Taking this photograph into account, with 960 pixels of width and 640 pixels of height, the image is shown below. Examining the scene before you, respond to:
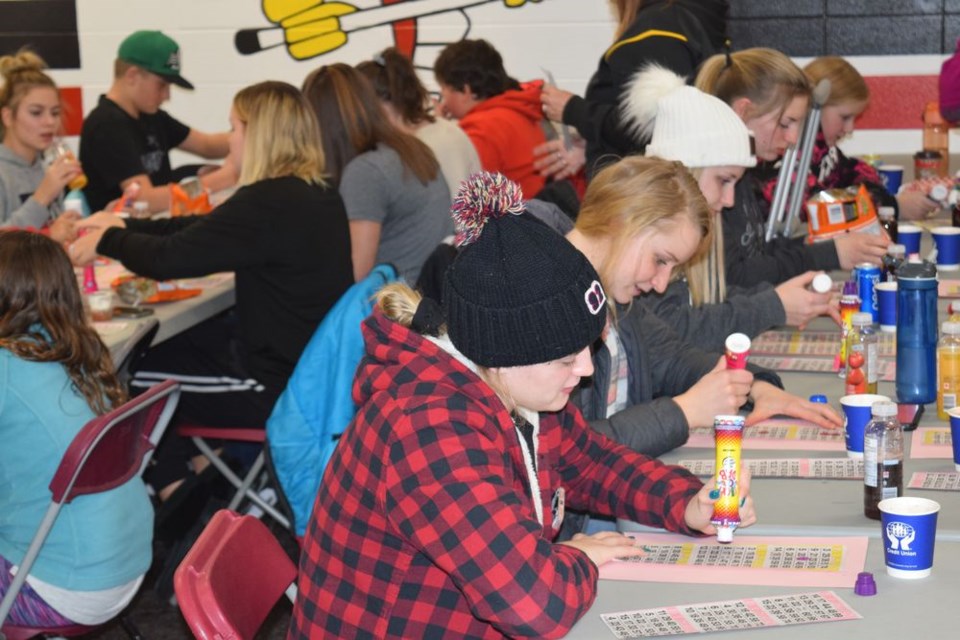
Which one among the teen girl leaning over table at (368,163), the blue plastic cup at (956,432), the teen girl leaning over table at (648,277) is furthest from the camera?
the teen girl leaning over table at (368,163)

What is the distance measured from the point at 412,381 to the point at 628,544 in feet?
1.46

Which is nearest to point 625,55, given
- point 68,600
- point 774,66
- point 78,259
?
point 774,66

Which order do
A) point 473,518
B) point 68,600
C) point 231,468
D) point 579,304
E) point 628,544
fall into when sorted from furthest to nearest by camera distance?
point 231,468, point 68,600, point 628,544, point 579,304, point 473,518

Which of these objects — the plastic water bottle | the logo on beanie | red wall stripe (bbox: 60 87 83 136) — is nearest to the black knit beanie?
the logo on beanie

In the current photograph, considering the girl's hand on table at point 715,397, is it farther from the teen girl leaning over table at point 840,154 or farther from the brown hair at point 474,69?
the brown hair at point 474,69

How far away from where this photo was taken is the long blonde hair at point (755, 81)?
3.39 metres

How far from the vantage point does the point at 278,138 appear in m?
3.69

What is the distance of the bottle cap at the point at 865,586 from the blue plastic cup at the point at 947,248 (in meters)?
2.46

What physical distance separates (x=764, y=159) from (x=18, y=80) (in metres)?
2.77

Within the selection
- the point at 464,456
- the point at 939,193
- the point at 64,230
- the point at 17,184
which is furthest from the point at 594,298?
the point at 17,184

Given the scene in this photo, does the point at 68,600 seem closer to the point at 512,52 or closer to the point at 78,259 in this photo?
the point at 78,259

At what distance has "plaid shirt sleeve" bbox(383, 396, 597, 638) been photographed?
1.49 m

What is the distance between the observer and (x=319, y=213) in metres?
3.69

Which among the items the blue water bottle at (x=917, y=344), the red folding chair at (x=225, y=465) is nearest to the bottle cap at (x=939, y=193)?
the blue water bottle at (x=917, y=344)
